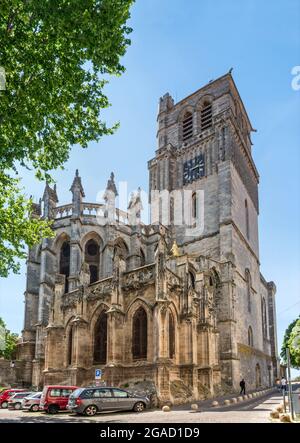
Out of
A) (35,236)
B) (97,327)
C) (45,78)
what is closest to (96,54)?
(45,78)

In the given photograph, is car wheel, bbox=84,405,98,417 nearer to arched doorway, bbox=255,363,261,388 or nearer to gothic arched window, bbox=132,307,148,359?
gothic arched window, bbox=132,307,148,359

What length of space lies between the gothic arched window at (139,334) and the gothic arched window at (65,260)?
581 inches

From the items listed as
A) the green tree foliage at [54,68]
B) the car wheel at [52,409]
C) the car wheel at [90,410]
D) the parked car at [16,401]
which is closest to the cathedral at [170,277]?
the parked car at [16,401]

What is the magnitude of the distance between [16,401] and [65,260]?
15.0m

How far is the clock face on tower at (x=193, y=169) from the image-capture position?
138 feet

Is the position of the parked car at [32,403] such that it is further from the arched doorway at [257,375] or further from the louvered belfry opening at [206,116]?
the louvered belfry opening at [206,116]

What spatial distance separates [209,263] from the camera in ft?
112

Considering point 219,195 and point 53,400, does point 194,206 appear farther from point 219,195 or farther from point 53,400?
point 53,400

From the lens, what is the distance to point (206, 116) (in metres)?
45.3

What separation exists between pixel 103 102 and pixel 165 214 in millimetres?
28454

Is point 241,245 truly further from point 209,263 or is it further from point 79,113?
point 79,113

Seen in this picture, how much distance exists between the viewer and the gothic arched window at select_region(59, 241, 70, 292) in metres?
35.6

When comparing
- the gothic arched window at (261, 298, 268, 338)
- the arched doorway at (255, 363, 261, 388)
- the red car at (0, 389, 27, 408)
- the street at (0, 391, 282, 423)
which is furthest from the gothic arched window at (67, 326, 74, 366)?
the gothic arched window at (261, 298, 268, 338)

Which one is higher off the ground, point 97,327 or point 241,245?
point 241,245
